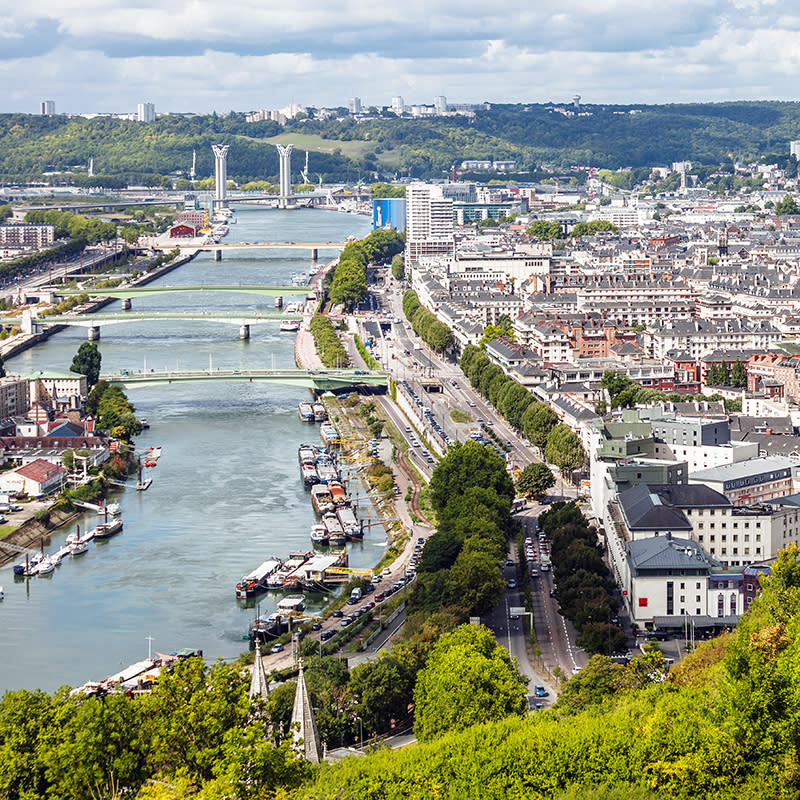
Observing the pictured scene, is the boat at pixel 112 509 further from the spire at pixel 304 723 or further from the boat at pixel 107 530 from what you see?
the spire at pixel 304 723

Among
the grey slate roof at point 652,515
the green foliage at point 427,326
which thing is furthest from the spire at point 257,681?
the green foliage at point 427,326

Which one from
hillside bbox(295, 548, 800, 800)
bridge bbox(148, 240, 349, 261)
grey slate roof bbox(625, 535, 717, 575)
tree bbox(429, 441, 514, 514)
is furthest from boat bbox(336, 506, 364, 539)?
bridge bbox(148, 240, 349, 261)

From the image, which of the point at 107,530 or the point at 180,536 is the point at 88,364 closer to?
the point at 107,530

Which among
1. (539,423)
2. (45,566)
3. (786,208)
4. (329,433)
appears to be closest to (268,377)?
(329,433)

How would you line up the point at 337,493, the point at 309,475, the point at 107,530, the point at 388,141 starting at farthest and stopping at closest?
the point at 388,141, the point at 309,475, the point at 337,493, the point at 107,530

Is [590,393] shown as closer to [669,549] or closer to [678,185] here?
[669,549]

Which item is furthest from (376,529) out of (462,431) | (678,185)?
(678,185)
